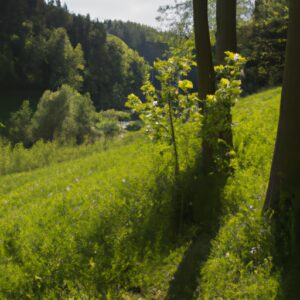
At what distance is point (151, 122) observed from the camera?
588cm

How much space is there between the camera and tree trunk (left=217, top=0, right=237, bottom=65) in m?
6.62

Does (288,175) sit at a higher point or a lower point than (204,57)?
lower

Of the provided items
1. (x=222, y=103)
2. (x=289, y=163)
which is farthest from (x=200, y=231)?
(x=222, y=103)

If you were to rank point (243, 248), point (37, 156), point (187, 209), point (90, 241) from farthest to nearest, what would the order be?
point (37, 156), point (187, 209), point (90, 241), point (243, 248)

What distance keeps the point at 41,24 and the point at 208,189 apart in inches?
4541

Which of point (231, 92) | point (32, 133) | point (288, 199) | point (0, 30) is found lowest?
point (32, 133)

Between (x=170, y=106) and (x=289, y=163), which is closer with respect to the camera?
(x=289, y=163)

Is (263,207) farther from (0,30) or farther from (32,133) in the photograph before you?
(0,30)

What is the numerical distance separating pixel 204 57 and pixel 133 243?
3.24 m

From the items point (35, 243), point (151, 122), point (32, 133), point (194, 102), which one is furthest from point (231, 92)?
point (32, 133)

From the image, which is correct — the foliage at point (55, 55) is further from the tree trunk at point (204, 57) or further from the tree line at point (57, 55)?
the tree trunk at point (204, 57)

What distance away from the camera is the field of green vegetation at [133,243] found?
439 centimetres

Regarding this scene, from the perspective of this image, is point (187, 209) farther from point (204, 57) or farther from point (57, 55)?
point (57, 55)

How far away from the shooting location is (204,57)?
645 centimetres
